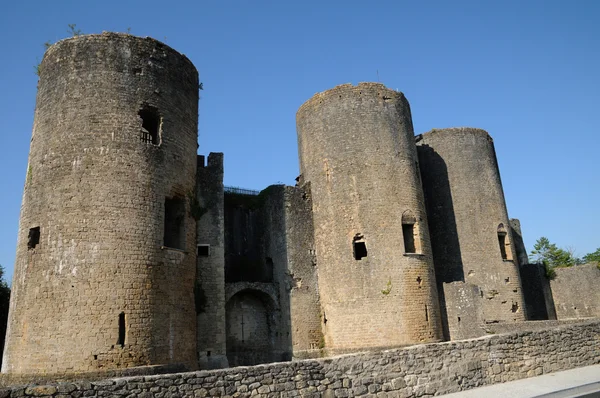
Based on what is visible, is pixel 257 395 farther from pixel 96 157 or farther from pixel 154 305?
pixel 96 157

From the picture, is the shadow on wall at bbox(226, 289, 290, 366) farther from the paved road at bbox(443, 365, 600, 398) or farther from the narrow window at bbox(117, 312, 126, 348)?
the paved road at bbox(443, 365, 600, 398)

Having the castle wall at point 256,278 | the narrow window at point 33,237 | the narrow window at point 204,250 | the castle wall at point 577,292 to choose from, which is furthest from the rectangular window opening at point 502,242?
the narrow window at point 33,237

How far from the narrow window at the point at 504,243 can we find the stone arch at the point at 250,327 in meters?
11.5

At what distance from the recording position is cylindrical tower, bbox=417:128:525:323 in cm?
2177

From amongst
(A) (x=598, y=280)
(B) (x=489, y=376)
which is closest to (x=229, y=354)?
(B) (x=489, y=376)

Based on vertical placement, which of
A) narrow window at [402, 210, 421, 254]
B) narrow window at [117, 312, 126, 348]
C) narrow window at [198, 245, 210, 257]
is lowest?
narrow window at [117, 312, 126, 348]

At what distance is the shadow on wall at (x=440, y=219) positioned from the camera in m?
22.3

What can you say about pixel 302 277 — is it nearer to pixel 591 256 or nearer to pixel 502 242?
pixel 502 242

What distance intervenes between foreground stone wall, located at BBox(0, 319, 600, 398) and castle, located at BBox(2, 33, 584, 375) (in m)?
4.82

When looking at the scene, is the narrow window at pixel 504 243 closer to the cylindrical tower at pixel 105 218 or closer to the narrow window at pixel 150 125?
the cylindrical tower at pixel 105 218

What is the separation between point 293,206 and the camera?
66.3 ft

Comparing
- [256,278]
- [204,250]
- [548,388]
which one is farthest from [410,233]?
[548,388]

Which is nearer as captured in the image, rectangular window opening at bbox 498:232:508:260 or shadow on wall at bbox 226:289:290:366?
shadow on wall at bbox 226:289:290:366

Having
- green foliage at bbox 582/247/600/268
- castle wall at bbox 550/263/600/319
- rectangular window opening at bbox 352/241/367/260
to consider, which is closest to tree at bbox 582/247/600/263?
green foliage at bbox 582/247/600/268
